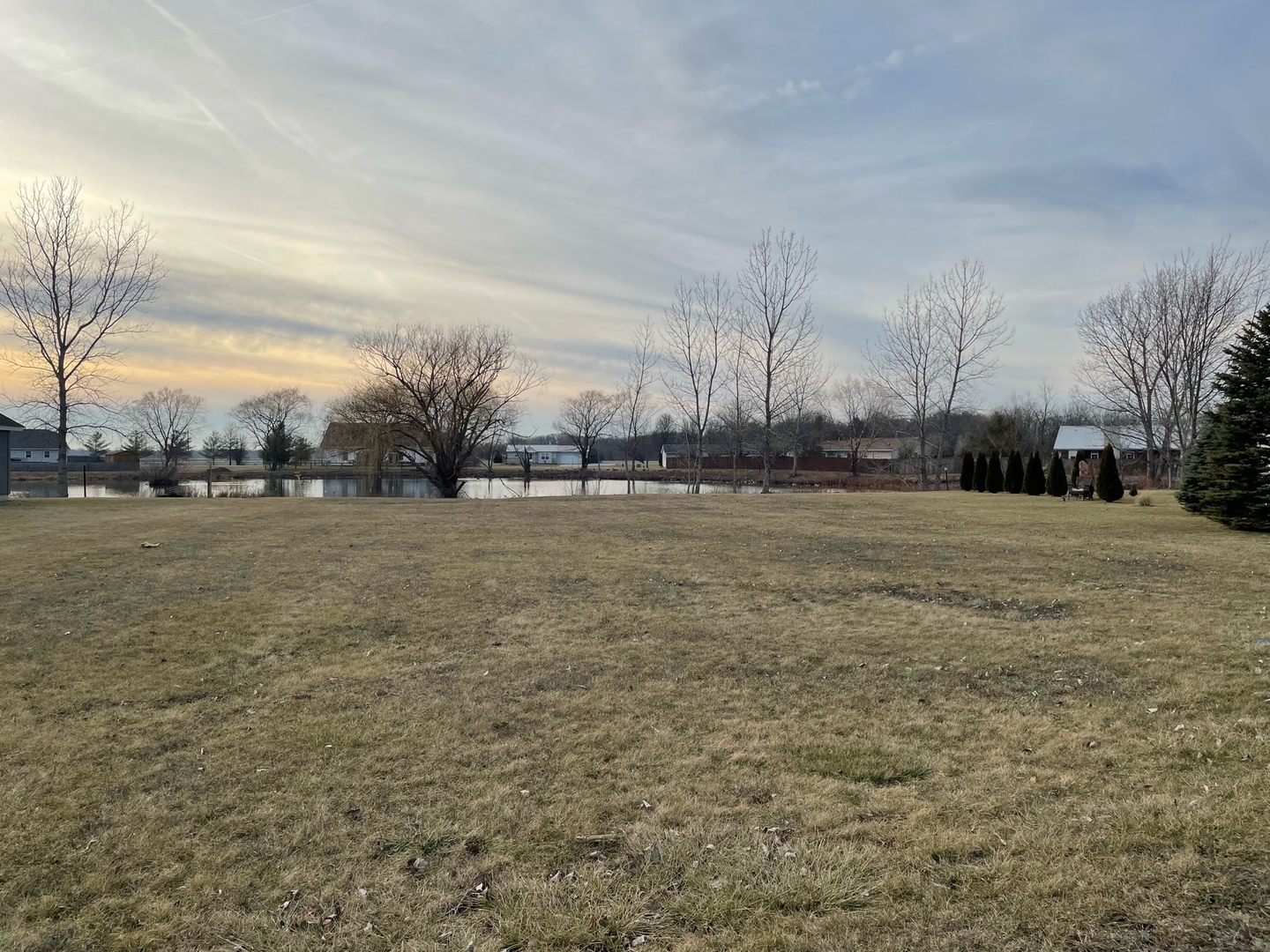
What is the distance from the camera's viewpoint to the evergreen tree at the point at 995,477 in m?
26.4

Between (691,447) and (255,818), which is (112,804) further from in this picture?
(691,447)

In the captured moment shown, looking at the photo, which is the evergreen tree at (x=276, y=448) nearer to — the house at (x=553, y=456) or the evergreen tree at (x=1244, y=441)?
the house at (x=553, y=456)

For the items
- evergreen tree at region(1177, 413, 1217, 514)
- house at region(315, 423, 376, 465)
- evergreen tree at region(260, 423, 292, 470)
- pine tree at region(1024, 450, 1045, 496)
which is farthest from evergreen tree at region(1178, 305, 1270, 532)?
evergreen tree at region(260, 423, 292, 470)

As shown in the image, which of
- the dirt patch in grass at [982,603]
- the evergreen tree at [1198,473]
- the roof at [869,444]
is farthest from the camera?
the roof at [869,444]

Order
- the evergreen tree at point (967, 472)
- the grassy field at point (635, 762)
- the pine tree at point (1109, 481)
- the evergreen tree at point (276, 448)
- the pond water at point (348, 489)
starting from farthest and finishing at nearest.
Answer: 1. the evergreen tree at point (276, 448)
2. the pond water at point (348, 489)
3. the evergreen tree at point (967, 472)
4. the pine tree at point (1109, 481)
5. the grassy field at point (635, 762)

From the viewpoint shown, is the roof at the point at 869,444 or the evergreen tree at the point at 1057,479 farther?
the roof at the point at 869,444

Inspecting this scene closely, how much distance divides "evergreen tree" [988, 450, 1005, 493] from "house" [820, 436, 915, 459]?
27585mm

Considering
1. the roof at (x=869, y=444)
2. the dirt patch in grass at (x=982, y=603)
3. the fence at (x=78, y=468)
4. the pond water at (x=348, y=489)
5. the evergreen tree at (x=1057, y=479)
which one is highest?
the roof at (x=869, y=444)

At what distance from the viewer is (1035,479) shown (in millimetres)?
24047

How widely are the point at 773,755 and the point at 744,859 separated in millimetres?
948

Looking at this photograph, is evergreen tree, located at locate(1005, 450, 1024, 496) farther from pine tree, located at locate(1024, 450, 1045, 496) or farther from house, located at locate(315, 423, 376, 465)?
house, located at locate(315, 423, 376, 465)

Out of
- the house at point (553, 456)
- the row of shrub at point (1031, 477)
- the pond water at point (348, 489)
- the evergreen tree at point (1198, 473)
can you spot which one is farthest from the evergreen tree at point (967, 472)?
the house at point (553, 456)

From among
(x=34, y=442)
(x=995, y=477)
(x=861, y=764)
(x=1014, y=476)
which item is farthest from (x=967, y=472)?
(x=34, y=442)

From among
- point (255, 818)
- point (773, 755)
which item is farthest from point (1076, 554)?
point (255, 818)
